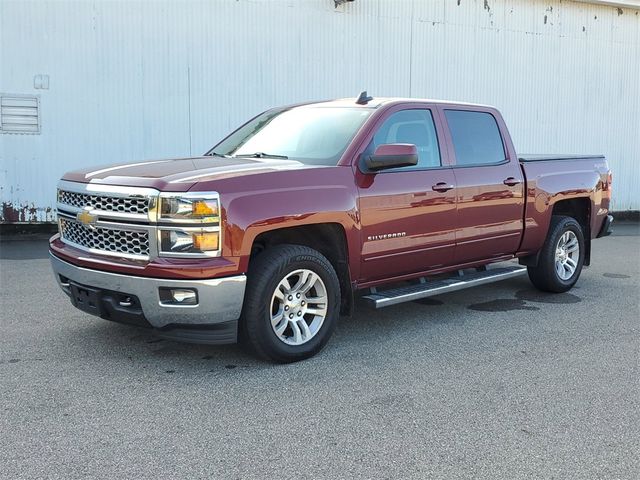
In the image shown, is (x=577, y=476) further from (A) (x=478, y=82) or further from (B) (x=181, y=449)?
(A) (x=478, y=82)

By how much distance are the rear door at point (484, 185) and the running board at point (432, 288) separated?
0.19 m

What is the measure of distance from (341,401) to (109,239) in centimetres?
191

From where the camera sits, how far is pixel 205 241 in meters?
4.07

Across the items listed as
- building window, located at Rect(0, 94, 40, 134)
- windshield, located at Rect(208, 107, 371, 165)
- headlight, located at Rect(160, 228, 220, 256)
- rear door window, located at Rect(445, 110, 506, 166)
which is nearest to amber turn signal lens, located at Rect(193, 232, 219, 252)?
headlight, located at Rect(160, 228, 220, 256)

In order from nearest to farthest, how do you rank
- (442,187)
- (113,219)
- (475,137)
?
(113,219), (442,187), (475,137)

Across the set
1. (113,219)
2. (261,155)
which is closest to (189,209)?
(113,219)

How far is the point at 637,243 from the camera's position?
11.7m

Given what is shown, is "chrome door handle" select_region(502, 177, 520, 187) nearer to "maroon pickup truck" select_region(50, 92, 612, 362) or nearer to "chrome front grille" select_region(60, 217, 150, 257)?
"maroon pickup truck" select_region(50, 92, 612, 362)

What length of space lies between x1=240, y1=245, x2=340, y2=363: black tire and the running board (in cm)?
53

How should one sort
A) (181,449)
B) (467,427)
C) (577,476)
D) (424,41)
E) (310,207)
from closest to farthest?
(577,476)
(181,449)
(467,427)
(310,207)
(424,41)

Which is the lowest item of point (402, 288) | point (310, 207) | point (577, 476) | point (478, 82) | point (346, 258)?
point (577, 476)

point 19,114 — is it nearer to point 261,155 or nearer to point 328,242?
point 261,155

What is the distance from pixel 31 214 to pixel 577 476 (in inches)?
380

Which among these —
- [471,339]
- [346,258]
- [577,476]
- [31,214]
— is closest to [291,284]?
[346,258]
